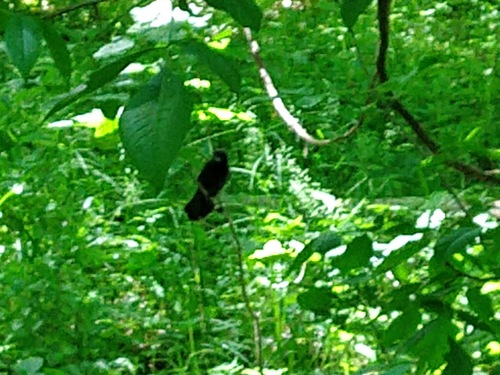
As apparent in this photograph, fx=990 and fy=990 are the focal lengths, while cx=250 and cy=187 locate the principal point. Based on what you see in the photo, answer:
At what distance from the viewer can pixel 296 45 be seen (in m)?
4.78

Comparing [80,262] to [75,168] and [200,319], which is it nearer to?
[200,319]

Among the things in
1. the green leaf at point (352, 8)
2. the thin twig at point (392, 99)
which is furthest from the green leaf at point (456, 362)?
the green leaf at point (352, 8)

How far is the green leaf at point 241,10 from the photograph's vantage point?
0.76m

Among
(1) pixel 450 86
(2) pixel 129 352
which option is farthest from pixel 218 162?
(1) pixel 450 86

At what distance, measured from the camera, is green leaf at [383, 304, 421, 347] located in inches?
44.9

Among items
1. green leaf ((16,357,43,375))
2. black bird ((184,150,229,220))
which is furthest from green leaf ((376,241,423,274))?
black bird ((184,150,229,220))

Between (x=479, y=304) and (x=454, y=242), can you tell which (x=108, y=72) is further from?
(x=479, y=304)

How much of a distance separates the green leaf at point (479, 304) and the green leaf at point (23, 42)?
547 mm

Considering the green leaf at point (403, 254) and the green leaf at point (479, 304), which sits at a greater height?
the green leaf at point (403, 254)

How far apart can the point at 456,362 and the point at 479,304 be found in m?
0.07

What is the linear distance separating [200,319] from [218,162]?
1.51ft

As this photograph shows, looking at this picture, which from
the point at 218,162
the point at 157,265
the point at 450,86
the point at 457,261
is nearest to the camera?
the point at 457,261

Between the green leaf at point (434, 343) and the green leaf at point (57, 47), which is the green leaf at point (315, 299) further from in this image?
the green leaf at point (57, 47)

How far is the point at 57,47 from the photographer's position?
0.98 m
